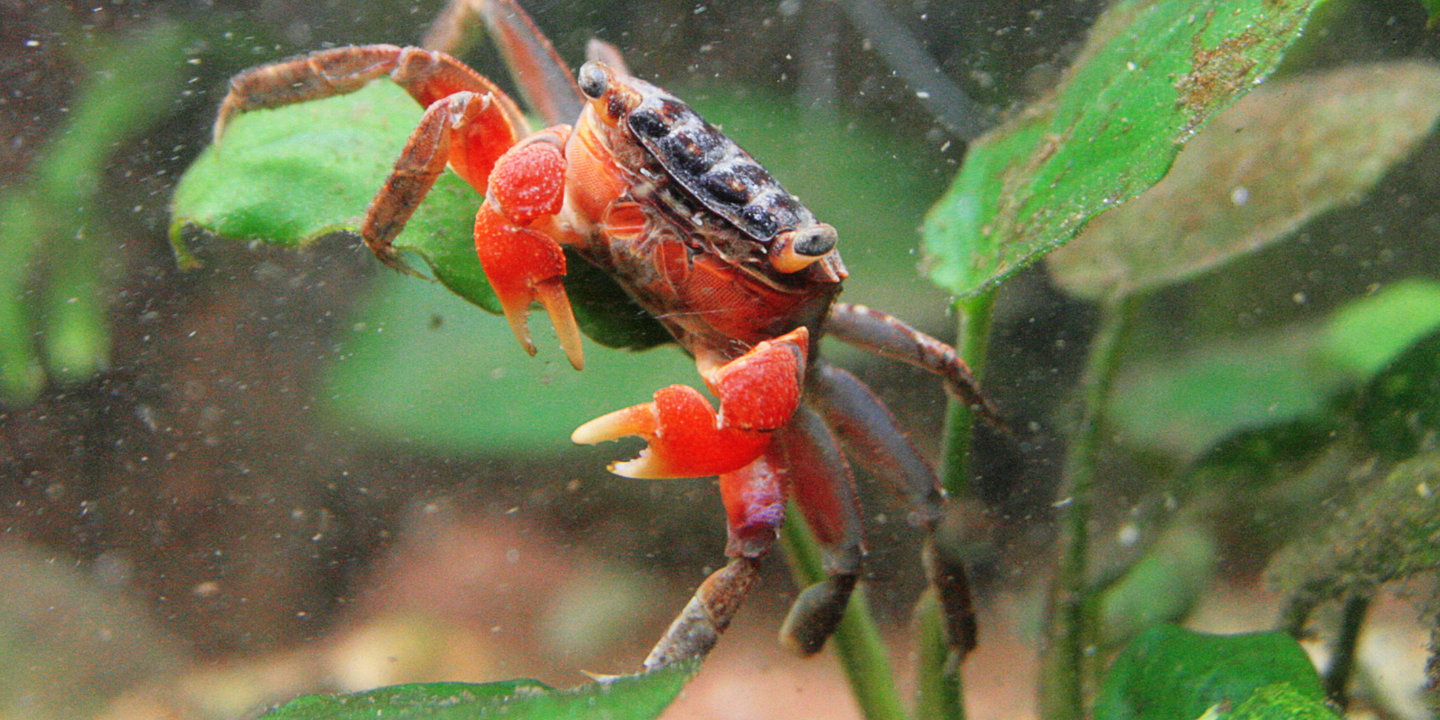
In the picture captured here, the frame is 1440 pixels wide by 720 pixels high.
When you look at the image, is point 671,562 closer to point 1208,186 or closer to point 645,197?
point 645,197

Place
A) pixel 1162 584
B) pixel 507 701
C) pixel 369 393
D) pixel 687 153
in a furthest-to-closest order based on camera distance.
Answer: pixel 1162 584
pixel 369 393
pixel 687 153
pixel 507 701

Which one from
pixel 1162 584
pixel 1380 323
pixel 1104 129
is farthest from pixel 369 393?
pixel 1380 323

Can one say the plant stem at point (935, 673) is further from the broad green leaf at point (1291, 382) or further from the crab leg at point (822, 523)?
the broad green leaf at point (1291, 382)

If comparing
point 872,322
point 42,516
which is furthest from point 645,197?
point 42,516

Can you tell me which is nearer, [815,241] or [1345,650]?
[815,241]

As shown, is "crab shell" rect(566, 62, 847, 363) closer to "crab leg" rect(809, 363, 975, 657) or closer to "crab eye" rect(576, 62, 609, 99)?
"crab eye" rect(576, 62, 609, 99)

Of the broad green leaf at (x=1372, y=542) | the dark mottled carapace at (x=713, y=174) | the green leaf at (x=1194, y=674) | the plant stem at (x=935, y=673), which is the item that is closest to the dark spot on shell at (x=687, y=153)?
the dark mottled carapace at (x=713, y=174)

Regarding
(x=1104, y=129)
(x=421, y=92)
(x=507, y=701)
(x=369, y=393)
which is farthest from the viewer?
(x=369, y=393)

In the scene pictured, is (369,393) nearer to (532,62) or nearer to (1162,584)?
(532,62)
